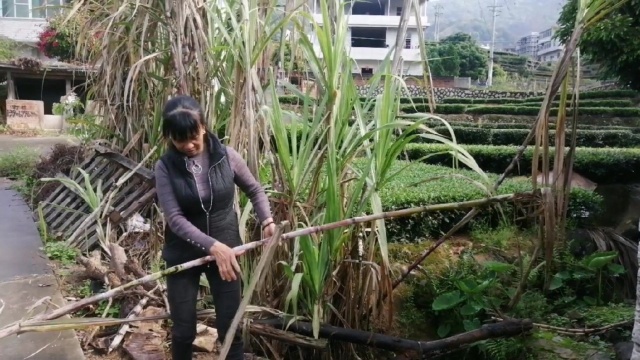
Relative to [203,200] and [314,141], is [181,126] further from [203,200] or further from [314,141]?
[314,141]

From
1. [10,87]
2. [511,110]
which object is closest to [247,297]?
[10,87]

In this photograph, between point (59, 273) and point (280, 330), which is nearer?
point (280, 330)

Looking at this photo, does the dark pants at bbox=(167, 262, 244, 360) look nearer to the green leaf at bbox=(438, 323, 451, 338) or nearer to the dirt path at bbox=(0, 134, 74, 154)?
the green leaf at bbox=(438, 323, 451, 338)

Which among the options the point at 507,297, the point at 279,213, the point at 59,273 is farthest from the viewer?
the point at 59,273

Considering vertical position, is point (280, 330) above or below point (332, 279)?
below

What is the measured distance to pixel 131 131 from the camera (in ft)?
14.4

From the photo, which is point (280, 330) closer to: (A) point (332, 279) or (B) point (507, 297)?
(A) point (332, 279)

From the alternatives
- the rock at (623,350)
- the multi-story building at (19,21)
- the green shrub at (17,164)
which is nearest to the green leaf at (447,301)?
the rock at (623,350)

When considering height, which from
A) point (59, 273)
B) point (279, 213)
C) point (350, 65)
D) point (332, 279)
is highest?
point (350, 65)

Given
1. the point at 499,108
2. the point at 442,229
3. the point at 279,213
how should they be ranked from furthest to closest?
the point at 499,108
the point at 442,229
the point at 279,213

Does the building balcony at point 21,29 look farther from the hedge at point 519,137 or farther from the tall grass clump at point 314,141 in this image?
the tall grass clump at point 314,141

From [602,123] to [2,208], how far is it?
1614 centimetres

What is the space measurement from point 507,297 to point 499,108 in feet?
58.3

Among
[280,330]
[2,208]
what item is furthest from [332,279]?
[2,208]
